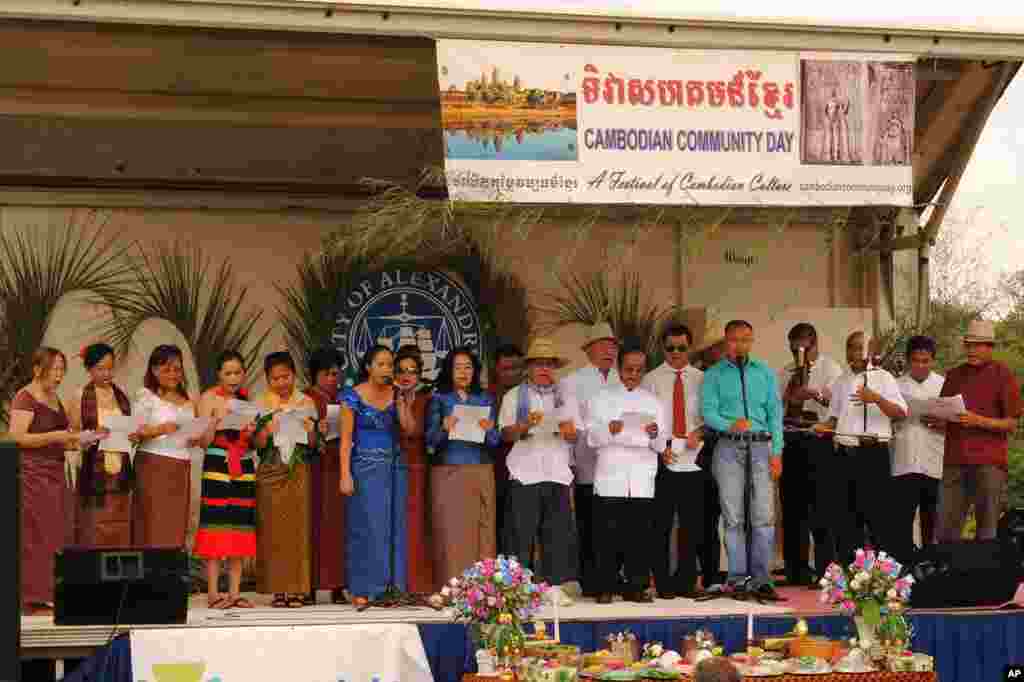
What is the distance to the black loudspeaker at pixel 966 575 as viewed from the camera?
31.9ft

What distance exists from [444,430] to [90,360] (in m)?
1.90

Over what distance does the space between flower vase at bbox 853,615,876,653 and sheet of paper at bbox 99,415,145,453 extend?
150 inches

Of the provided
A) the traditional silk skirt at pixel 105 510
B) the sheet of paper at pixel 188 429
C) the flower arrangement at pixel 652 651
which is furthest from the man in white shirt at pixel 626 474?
the traditional silk skirt at pixel 105 510

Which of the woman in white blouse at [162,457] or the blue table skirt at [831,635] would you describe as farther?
the woman in white blouse at [162,457]

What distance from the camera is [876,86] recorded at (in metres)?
10.3

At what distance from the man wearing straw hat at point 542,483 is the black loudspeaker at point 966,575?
1.87m

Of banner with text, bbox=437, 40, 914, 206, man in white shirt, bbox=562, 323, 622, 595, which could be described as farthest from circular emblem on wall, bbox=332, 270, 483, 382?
banner with text, bbox=437, 40, 914, 206

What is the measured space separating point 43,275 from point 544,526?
3668mm

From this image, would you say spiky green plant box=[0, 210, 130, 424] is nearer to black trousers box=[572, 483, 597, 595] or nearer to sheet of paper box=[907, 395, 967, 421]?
black trousers box=[572, 483, 597, 595]

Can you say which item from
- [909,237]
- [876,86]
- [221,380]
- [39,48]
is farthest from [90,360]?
[909,237]

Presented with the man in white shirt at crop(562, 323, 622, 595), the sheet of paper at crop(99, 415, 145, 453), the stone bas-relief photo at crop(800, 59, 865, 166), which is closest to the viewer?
the sheet of paper at crop(99, 415, 145, 453)

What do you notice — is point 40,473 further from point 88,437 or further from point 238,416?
point 238,416

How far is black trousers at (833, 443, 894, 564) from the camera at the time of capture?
1082 cm

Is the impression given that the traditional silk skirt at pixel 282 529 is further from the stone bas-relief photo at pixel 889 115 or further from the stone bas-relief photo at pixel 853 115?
the stone bas-relief photo at pixel 889 115
